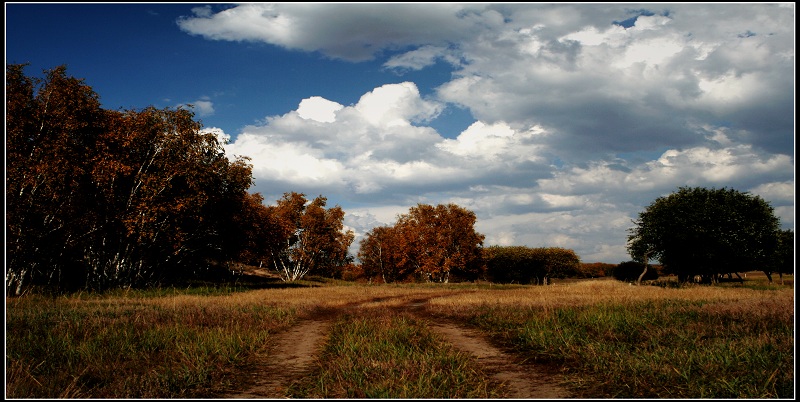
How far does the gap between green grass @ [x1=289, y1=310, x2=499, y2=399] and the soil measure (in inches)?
12.1

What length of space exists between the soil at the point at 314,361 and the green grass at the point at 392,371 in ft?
1.01

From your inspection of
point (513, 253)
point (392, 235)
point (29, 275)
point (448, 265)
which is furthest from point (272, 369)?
point (513, 253)

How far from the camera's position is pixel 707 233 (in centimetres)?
4191

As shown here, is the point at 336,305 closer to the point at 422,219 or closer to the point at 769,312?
the point at 769,312

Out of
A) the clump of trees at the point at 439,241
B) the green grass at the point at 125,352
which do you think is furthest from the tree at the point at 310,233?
the green grass at the point at 125,352

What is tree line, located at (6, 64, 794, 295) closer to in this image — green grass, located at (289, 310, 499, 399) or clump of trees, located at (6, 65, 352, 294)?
clump of trees, located at (6, 65, 352, 294)

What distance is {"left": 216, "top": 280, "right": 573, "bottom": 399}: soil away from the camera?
7.39 m

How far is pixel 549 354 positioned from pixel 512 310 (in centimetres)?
728

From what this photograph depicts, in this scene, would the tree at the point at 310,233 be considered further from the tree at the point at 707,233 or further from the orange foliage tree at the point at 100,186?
the tree at the point at 707,233

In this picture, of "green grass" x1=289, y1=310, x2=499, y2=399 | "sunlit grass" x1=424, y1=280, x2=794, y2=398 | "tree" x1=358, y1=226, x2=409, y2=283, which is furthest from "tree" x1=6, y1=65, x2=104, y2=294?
"tree" x1=358, y1=226, x2=409, y2=283

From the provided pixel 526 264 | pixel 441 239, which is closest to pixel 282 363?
pixel 441 239

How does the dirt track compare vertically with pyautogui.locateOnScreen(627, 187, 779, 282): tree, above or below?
below

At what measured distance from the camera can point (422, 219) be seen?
224ft

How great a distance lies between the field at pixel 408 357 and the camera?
721 cm
